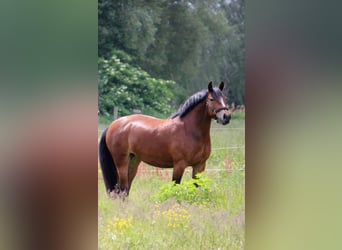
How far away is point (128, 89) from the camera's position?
2430 millimetres

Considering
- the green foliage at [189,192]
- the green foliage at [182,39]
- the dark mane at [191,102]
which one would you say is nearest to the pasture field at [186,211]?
the green foliage at [189,192]

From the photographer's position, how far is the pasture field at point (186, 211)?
2406mm

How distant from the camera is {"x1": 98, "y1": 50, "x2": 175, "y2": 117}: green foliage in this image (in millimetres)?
2404

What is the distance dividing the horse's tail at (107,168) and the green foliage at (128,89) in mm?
168

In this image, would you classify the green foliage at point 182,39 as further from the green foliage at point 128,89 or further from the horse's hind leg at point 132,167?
the horse's hind leg at point 132,167

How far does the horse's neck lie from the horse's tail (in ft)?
1.55

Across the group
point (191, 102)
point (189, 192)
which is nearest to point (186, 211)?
point (189, 192)

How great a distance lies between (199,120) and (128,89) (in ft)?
1.42

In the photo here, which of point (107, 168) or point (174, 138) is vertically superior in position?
point (174, 138)

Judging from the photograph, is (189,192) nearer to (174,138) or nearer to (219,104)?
(174,138)

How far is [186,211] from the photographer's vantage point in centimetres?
243

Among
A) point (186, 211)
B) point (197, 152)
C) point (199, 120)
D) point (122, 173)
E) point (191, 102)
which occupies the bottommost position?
point (186, 211)
